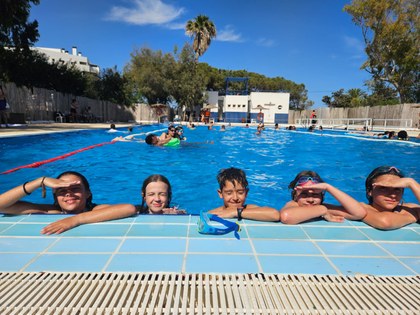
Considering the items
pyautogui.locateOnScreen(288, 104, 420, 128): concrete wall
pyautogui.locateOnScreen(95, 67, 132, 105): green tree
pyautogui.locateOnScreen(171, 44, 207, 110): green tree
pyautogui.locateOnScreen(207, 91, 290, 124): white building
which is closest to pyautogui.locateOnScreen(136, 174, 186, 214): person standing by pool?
pyautogui.locateOnScreen(288, 104, 420, 128): concrete wall

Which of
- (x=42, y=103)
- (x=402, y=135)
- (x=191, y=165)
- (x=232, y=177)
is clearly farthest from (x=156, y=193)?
(x=42, y=103)

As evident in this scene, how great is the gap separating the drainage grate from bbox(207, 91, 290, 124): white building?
1443 inches

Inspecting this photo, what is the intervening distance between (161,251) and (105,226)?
0.70 meters

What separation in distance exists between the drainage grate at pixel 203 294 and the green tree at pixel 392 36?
97.2 ft

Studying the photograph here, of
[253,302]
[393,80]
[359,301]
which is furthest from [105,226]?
[393,80]

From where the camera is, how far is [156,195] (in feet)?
9.52

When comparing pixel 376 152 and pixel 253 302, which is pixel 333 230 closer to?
pixel 253 302

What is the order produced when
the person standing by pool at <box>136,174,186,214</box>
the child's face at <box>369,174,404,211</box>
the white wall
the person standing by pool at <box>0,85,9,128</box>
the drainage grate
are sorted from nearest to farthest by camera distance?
the drainage grate → the child's face at <box>369,174,404,211</box> → the person standing by pool at <box>136,174,186,214</box> → the person standing by pool at <box>0,85,9,128</box> → the white wall

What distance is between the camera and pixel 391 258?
1922 mm

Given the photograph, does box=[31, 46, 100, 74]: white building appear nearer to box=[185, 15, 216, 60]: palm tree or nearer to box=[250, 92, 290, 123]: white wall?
box=[185, 15, 216, 60]: palm tree

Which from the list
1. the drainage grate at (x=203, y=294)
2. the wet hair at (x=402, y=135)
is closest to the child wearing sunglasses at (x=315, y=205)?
the drainage grate at (x=203, y=294)

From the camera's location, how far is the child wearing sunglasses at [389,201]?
2.40m

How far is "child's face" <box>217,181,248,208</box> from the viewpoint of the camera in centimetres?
276

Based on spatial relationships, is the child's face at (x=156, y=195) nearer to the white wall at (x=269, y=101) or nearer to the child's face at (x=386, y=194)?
the child's face at (x=386, y=194)
